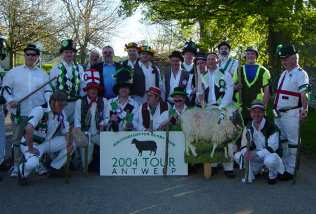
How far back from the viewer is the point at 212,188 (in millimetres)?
8195

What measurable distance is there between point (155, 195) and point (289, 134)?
2567 mm

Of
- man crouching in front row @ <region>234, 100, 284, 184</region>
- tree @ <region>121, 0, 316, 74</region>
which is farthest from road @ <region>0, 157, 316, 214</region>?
tree @ <region>121, 0, 316, 74</region>

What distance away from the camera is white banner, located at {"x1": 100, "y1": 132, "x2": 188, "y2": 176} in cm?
910

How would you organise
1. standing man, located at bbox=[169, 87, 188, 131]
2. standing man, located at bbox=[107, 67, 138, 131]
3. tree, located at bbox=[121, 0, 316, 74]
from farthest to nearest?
1. tree, located at bbox=[121, 0, 316, 74]
2. standing man, located at bbox=[107, 67, 138, 131]
3. standing man, located at bbox=[169, 87, 188, 131]

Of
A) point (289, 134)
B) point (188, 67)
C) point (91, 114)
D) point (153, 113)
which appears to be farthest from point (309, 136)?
point (91, 114)

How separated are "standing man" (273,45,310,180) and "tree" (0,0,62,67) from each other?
23984 mm

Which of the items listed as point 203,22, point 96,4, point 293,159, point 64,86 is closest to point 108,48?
point 64,86

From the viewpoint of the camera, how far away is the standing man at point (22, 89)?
9.02 meters

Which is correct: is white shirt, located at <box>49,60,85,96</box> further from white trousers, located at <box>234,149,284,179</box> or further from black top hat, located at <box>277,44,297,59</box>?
black top hat, located at <box>277,44,297,59</box>

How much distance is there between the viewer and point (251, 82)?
9648 mm

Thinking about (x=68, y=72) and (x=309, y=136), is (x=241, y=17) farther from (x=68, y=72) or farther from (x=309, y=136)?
(x=68, y=72)

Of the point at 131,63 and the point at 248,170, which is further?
the point at 131,63

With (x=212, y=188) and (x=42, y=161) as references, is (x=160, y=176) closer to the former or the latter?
(x=212, y=188)

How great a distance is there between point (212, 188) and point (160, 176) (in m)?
1.13
